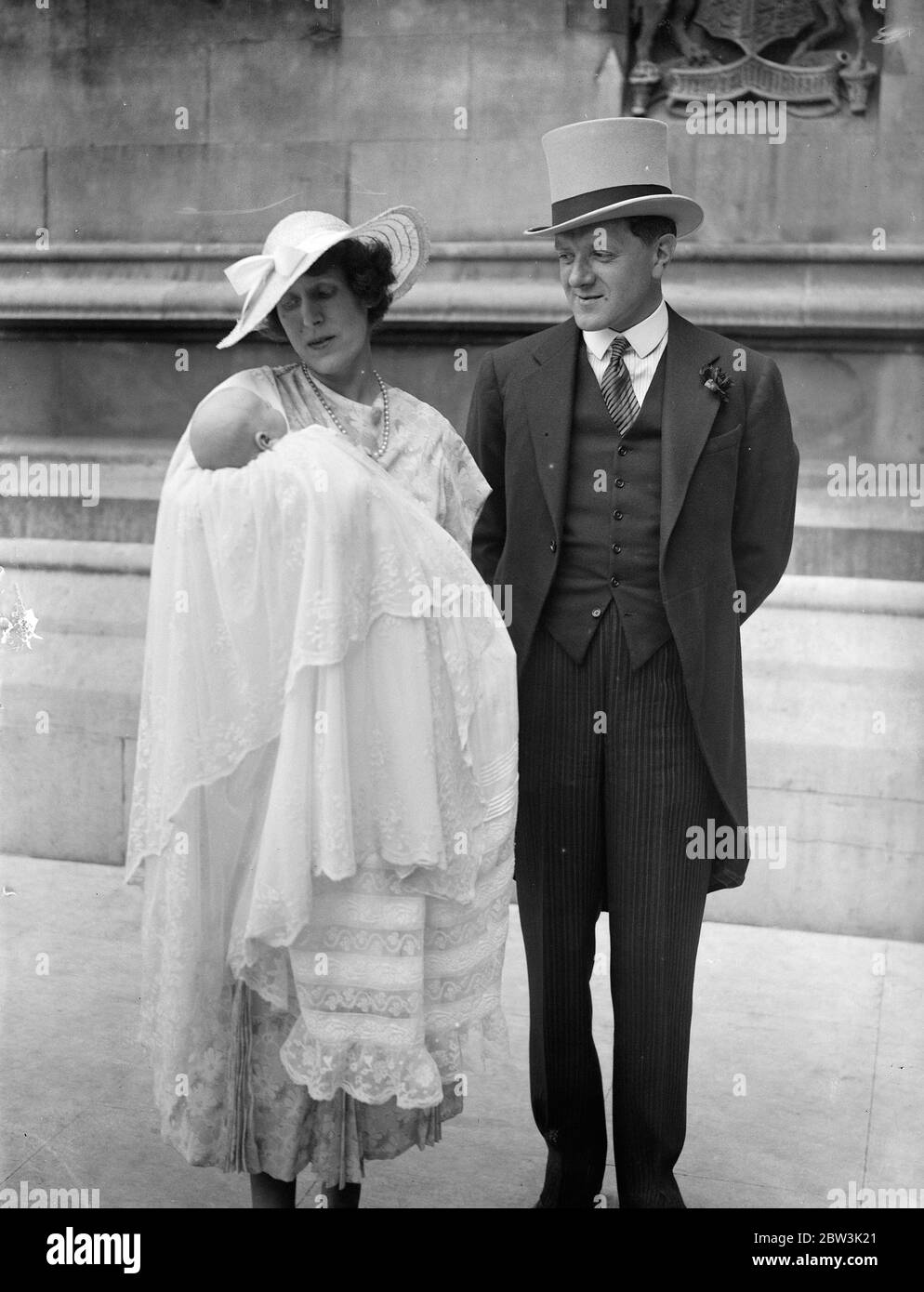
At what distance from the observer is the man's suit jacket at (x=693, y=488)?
2.92 m

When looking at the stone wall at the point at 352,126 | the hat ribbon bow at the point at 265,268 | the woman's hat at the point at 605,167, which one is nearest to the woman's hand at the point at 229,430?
the hat ribbon bow at the point at 265,268

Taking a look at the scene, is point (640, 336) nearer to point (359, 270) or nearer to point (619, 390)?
point (619, 390)

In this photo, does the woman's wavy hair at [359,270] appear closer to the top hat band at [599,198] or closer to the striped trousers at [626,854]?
the top hat band at [599,198]

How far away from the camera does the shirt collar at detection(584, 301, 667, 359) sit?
297 cm

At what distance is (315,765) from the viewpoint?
247 centimetres

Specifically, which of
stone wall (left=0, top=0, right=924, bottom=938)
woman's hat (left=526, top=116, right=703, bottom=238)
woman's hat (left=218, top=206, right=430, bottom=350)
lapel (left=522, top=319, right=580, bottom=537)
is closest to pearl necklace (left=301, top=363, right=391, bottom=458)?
woman's hat (left=218, top=206, right=430, bottom=350)

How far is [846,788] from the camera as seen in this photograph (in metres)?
4.92

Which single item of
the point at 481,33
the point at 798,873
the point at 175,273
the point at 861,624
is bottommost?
the point at 798,873

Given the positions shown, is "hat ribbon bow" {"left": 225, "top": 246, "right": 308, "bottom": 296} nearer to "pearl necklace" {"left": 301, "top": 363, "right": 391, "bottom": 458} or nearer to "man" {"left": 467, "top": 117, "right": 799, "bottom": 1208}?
"pearl necklace" {"left": 301, "top": 363, "right": 391, "bottom": 458}

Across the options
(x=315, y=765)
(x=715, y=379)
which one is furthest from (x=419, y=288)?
(x=315, y=765)

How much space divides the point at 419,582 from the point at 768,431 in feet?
2.98

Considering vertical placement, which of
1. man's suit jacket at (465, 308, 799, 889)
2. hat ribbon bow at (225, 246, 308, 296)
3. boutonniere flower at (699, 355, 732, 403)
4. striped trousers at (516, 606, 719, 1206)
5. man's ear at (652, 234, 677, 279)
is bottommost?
striped trousers at (516, 606, 719, 1206)
